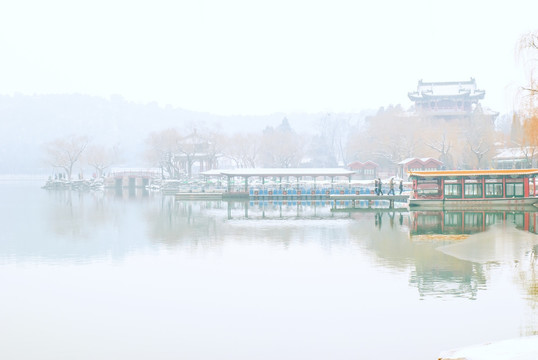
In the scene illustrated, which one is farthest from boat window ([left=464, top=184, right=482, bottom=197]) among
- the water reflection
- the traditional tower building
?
the traditional tower building

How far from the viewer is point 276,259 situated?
22.5 metres

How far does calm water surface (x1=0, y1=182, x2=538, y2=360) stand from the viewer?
12.9m

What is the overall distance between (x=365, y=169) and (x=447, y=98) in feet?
80.5

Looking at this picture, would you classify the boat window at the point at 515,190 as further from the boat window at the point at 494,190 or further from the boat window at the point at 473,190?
the boat window at the point at 473,190

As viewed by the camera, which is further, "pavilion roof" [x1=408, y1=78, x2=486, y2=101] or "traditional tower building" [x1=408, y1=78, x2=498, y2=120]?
"pavilion roof" [x1=408, y1=78, x2=486, y2=101]

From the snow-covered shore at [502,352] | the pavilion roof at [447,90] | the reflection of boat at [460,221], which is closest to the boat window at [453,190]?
the reflection of boat at [460,221]

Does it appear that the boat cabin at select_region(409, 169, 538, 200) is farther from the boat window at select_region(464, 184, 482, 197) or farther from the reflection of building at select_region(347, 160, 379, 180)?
the reflection of building at select_region(347, 160, 379, 180)

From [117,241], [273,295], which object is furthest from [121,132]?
[273,295]

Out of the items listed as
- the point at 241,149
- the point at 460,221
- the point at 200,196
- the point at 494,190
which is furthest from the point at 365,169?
the point at 460,221

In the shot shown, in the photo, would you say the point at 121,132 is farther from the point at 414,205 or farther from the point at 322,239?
the point at 322,239

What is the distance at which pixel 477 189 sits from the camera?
4322cm

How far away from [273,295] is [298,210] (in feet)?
91.0

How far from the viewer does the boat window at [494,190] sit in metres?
42.9

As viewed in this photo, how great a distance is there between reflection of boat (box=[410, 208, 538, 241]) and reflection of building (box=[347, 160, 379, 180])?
3068 cm
